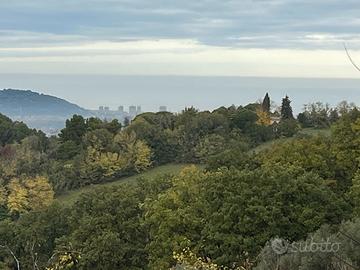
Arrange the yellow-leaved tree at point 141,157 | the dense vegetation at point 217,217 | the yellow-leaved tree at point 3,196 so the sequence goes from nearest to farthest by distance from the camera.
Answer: the dense vegetation at point 217,217 → the yellow-leaved tree at point 3,196 → the yellow-leaved tree at point 141,157

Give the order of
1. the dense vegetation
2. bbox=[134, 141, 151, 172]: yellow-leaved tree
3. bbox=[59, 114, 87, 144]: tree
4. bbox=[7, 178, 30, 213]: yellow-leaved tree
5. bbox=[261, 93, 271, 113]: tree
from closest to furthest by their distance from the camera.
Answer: the dense vegetation → bbox=[7, 178, 30, 213]: yellow-leaved tree → bbox=[134, 141, 151, 172]: yellow-leaved tree → bbox=[59, 114, 87, 144]: tree → bbox=[261, 93, 271, 113]: tree

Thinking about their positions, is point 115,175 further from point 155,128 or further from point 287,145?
point 287,145

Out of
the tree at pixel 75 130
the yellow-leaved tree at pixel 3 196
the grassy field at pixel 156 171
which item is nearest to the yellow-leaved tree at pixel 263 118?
the grassy field at pixel 156 171

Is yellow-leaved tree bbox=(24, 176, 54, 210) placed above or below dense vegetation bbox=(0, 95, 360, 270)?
below

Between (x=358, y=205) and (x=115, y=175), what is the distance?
4202cm

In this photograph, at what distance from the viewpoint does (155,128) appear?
6762 centimetres

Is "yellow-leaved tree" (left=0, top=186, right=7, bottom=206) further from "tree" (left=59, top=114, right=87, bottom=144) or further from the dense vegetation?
the dense vegetation
